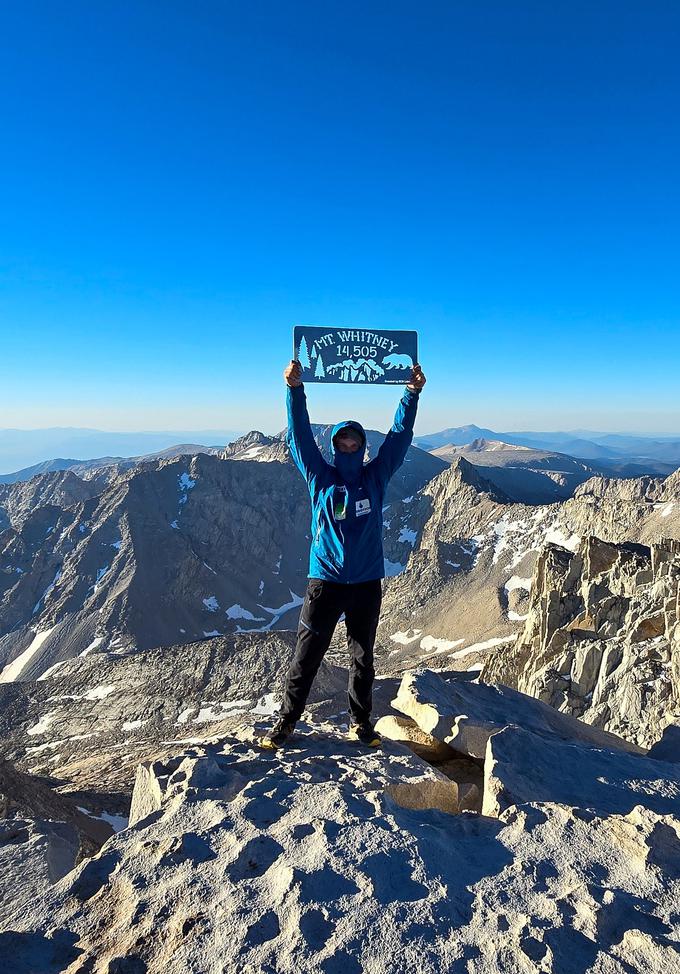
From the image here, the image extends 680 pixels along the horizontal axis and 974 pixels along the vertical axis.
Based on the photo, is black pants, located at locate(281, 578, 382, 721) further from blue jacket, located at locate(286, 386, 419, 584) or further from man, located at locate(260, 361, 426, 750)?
blue jacket, located at locate(286, 386, 419, 584)

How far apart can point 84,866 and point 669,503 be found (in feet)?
290

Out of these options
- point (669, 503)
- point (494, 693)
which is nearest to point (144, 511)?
point (669, 503)

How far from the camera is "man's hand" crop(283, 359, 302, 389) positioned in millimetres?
7441

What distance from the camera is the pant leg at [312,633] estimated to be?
276 inches

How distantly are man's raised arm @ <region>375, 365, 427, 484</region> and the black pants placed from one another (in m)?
1.59

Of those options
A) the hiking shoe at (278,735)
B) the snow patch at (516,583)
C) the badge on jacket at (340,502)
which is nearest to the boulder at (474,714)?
the hiking shoe at (278,735)

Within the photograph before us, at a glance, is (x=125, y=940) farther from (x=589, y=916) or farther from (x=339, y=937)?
(x=589, y=916)

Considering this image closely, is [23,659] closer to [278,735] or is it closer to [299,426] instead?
[278,735]

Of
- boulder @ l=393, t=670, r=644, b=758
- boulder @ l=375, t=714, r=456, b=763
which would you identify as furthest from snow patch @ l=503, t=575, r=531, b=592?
boulder @ l=375, t=714, r=456, b=763

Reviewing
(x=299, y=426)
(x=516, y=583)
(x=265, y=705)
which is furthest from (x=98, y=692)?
(x=299, y=426)

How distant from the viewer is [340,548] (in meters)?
6.91

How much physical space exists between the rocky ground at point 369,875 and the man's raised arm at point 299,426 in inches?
153

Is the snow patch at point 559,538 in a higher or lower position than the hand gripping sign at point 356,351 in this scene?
lower

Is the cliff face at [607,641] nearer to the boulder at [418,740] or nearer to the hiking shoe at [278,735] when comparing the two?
the boulder at [418,740]
